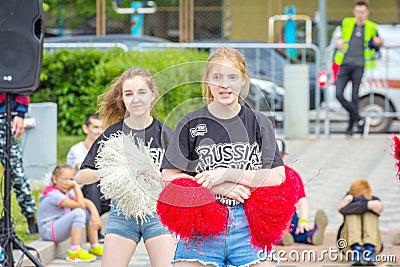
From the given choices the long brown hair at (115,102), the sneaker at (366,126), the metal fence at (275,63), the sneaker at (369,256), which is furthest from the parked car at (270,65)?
the long brown hair at (115,102)

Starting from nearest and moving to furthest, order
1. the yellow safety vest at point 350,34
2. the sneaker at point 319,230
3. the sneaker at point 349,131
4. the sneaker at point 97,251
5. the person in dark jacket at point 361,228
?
1. the person in dark jacket at point 361,228
2. the sneaker at point 97,251
3. the sneaker at point 319,230
4. the yellow safety vest at point 350,34
5. the sneaker at point 349,131

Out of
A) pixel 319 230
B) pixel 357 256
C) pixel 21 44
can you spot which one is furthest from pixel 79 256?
pixel 357 256

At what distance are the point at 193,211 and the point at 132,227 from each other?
46.6 inches

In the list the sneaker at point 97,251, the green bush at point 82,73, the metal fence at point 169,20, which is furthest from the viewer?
the metal fence at point 169,20

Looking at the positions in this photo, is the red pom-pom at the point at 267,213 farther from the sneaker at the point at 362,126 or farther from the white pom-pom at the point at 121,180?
the sneaker at the point at 362,126

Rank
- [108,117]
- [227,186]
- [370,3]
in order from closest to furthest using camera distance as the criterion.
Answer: [227,186]
[108,117]
[370,3]

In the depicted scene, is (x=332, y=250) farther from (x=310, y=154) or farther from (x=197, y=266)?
(x=310, y=154)

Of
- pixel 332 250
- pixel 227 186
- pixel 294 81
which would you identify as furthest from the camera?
pixel 294 81

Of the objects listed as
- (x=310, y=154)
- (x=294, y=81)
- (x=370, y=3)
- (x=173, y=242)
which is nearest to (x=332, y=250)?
(x=173, y=242)

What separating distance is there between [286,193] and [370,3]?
2325cm

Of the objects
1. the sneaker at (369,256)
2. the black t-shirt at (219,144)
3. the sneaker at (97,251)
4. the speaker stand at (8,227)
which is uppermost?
the black t-shirt at (219,144)

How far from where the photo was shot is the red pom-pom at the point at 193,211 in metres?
4.66

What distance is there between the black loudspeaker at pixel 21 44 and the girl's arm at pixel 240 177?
308 cm

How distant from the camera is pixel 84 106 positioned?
48.4 feet
